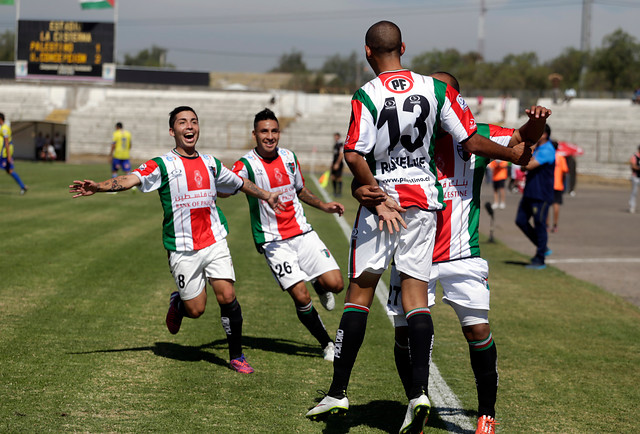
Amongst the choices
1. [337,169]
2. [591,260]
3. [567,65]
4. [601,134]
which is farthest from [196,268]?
[567,65]

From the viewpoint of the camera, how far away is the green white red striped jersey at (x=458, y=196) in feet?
14.3

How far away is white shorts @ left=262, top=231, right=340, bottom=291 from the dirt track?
491cm

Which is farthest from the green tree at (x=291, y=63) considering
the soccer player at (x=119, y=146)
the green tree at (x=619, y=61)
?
the soccer player at (x=119, y=146)

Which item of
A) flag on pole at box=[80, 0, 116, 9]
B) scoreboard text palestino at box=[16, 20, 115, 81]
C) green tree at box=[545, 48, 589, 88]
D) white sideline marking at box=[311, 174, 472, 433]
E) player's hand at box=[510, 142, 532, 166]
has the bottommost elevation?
white sideline marking at box=[311, 174, 472, 433]

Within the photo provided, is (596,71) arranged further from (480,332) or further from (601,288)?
(480,332)

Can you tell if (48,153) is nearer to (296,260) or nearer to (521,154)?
(296,260)

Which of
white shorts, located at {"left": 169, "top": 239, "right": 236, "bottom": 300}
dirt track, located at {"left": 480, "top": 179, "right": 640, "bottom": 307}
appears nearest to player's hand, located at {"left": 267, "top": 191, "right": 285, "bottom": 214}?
white shorts, located at {"left": 169, "top": 239, "right": 236, "bottom": 300}

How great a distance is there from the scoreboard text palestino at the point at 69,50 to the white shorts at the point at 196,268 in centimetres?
4110

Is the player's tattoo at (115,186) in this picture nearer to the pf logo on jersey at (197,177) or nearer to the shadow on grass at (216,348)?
the pf logo on jersey at (197,177)

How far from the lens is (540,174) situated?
40.0 feet

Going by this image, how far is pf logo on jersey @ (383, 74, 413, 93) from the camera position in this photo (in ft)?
13.3

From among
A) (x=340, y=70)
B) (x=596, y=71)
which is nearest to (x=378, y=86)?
(x=596, y=71)

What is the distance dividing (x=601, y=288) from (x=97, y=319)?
6777 millimetres

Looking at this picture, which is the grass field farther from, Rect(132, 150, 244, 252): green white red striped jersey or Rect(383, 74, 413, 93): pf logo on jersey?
Rect(383, 74, 413, 93): pf logo on jersey
